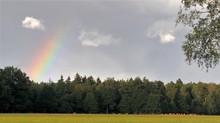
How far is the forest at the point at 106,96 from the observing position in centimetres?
13088

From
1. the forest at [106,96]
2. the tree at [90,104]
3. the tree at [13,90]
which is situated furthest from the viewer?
the tree at [90,104]

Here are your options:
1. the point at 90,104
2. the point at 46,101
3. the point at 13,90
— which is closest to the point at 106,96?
the point at 90,104

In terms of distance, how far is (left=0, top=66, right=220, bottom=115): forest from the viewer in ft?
429

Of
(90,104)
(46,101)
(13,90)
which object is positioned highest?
(13,90)

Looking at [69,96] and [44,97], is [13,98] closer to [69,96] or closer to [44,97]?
[44,97]

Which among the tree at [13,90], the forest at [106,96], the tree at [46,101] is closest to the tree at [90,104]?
the forest at [106,96]

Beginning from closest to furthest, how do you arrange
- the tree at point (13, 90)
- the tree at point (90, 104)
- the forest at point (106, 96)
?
1. the tree at point (13, 90)
2. the forest at point (106, 96)
3. the tree at point (90, 104)

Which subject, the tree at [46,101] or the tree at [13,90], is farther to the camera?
the tree at [46,101]

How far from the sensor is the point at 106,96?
164 m

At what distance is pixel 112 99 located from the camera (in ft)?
538

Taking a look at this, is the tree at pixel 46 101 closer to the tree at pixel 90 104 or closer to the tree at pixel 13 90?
the tree at pixel 13 90

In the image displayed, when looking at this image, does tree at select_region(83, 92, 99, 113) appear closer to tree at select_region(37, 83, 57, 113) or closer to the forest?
the forest

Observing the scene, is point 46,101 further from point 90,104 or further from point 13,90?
point 90,104

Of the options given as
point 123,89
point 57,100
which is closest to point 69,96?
point 57,100
